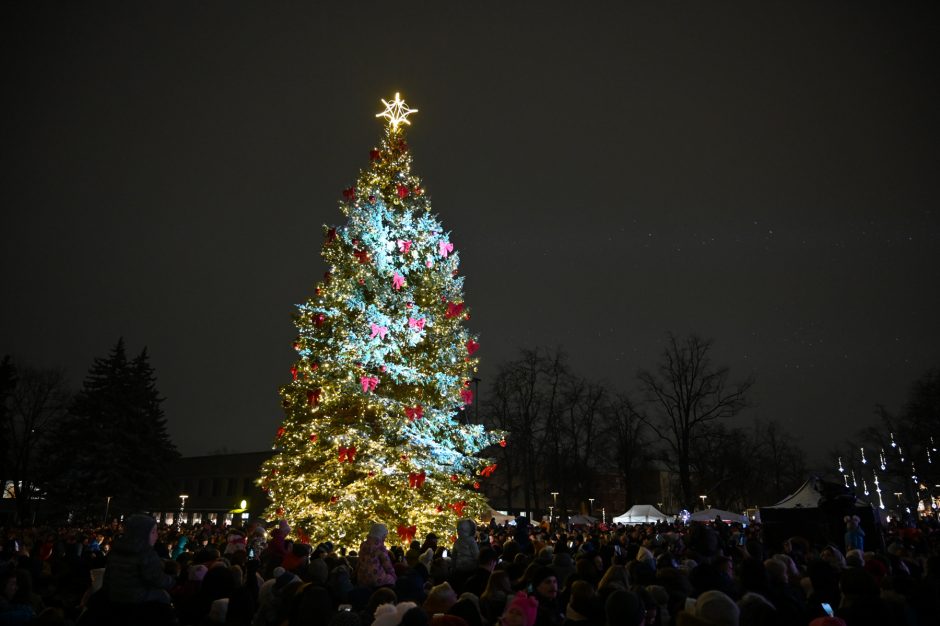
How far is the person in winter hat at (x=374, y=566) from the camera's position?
711cm

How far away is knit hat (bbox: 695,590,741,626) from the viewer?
11.6 ft

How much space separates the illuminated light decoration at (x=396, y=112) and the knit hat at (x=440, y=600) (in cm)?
1683

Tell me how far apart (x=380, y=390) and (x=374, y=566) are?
974 cm

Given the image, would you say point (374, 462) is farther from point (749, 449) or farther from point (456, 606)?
point (749, 449)

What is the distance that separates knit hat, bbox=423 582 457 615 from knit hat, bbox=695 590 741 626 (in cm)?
242

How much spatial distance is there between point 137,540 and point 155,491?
45827mm

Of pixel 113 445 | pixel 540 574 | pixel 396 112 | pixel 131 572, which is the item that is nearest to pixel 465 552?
pixel 540 574

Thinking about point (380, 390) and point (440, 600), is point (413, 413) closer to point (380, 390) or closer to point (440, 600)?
point (380, 390)

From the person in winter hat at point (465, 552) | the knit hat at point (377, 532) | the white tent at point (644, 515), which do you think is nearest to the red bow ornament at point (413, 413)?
the person in winter hat at point (465, 552)

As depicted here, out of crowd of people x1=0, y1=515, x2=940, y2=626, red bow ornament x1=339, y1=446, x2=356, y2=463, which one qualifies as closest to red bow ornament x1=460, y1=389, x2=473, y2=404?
red bow ornament x1=339, y1=446, x2=356, y2=463

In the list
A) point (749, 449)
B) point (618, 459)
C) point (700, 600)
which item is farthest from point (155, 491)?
point (749, 449)

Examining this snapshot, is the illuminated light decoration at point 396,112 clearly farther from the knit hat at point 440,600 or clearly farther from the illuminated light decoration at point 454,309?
the knit hat at point 440,600

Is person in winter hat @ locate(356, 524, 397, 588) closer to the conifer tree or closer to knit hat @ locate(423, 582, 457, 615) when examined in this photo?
knit hat @ locate(423, 582, 457, 615)

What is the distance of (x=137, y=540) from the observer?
16.1ft
